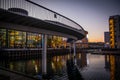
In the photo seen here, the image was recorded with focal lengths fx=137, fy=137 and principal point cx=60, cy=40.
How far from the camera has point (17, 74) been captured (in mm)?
14969

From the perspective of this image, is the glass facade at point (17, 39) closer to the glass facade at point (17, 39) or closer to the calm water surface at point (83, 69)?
the glass facade at point (17, 39)

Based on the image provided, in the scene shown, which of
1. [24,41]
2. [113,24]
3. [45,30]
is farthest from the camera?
[113,24]

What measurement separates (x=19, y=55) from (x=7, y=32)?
36.3 m

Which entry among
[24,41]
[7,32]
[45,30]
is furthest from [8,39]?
[45,30]

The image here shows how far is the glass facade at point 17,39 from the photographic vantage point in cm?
8525

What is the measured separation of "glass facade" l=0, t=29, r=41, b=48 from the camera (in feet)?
280

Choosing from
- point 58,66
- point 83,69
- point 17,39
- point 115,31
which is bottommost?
point 83,69

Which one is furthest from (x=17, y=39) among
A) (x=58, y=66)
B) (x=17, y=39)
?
(x=58, y=66)

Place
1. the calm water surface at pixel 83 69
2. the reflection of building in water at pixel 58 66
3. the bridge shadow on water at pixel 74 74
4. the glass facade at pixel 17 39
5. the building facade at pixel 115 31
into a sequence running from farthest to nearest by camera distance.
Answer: the building facade at pixel 115 31
the glass facade at pixel 17 39
the reflection of building in water at pixel 58 66
the calm water surface at pixel 83 69
the bridge shadow on water at pixel 74 74

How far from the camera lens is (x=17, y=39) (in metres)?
95.6

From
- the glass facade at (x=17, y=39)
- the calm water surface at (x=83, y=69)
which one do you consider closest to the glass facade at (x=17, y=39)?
the glass facade at (x=17, y=39)

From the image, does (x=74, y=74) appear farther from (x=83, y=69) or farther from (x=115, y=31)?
(x=115, y=31)

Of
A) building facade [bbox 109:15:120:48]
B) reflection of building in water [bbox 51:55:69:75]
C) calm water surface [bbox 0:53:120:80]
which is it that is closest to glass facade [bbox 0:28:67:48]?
building facade [bbox 109:15:120:48]

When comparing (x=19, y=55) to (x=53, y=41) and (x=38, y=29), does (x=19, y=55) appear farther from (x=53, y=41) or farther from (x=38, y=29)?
(x=53, y=41)
